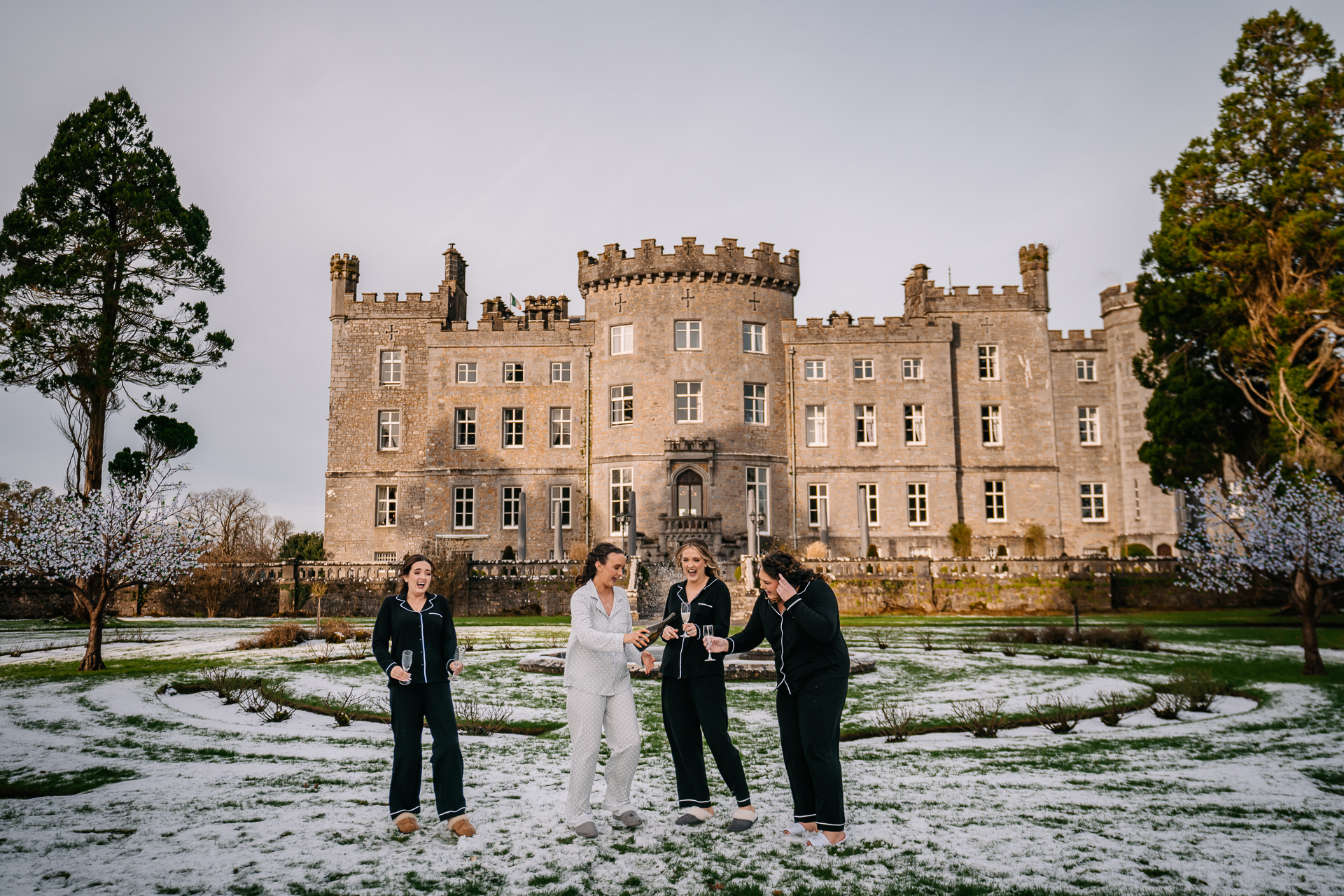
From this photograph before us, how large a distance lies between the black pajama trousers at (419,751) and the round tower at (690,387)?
27.6 meters

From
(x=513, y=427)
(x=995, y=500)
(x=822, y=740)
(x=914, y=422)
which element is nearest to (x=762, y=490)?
(x=914, y=422)

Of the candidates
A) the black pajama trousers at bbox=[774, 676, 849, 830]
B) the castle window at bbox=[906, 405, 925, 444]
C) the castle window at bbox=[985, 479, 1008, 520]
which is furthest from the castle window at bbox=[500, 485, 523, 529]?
the black pajama trousers at bbox=[774, 676, 849, 830]

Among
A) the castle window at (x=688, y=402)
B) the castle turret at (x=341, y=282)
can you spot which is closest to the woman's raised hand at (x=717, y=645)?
the castle window at (x=688, y=402)

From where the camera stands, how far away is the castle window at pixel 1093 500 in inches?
1451

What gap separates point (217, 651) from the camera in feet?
53.8

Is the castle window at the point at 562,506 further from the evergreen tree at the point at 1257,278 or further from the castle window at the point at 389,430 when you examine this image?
the evergreen tree at the point at 1257,278

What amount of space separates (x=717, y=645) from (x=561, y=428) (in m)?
31.4

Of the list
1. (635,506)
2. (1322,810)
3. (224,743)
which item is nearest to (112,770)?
(224,743)

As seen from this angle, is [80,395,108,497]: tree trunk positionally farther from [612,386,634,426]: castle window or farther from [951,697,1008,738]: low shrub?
[951,697,1008,738]: low shrub

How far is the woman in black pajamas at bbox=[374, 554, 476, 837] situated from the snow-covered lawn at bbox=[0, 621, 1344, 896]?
0.22 meters

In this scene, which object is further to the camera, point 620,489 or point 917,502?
point 917,502

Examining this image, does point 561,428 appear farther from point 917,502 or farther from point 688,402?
point 917,502

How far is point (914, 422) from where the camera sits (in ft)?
119

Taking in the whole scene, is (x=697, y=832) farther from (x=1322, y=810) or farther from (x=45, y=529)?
(x=45, y=529)
